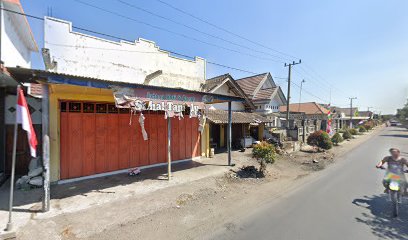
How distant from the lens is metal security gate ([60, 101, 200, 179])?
23.7 ft

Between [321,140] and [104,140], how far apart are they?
16.2 m

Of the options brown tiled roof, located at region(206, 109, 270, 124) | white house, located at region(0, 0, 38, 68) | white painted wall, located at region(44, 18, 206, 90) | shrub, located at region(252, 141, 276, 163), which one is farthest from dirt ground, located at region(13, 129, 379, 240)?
white house, located at region(0, 0, 38, 68)

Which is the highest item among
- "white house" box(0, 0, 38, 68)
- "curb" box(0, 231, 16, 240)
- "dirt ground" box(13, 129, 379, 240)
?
"white house" box(0, 0, 38, 68)

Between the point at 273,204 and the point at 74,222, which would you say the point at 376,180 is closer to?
the point at 273,204

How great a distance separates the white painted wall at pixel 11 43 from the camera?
7.45 meters

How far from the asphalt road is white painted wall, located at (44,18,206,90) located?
8007 millimetres

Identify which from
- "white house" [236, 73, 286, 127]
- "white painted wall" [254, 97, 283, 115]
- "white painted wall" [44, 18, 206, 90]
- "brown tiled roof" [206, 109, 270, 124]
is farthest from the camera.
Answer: "white painted wall" [254, 97, 283, 115]

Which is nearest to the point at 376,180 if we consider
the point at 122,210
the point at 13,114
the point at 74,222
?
the point at 122,210

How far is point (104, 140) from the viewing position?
26.3ft

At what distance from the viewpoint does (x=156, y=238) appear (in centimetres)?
412

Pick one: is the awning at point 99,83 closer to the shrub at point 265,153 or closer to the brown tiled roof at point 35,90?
the shrub at point 265,153

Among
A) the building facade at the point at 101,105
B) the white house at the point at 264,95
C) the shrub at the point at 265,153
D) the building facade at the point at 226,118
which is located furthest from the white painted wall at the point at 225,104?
the shrub at the point at 265,153

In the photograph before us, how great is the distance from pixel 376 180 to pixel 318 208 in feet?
15.8

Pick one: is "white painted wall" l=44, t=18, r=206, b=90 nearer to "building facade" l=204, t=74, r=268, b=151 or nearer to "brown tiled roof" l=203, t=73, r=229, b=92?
"brown tiled roof" l=203, t=73, r=229, b=92
